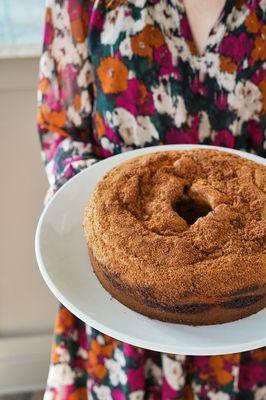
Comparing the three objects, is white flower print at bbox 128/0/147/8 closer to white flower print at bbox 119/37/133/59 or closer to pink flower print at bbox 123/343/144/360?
white flower print at bbox 119/37/133/59

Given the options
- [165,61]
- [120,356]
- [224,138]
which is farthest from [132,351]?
[165,61]

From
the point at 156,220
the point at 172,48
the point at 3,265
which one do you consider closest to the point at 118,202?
the point at 156,220

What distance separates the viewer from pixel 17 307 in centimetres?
150

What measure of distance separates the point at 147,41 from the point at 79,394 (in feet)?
2.52

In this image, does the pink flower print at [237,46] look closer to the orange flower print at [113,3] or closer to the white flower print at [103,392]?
the orange flower print at [113,3]

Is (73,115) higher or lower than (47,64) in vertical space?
lower

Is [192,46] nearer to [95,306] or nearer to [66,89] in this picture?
[66,89]


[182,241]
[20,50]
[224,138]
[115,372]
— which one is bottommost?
[115,372]

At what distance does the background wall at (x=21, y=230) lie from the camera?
1311mm

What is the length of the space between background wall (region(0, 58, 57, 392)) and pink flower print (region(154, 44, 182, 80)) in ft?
1.43

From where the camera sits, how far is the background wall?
4.30 feet

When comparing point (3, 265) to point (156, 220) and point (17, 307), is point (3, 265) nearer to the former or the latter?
point (17, 307)

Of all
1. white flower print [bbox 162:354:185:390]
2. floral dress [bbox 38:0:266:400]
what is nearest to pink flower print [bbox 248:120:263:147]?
floral dress [bbox 38:0:266:400]

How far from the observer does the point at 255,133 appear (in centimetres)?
101
